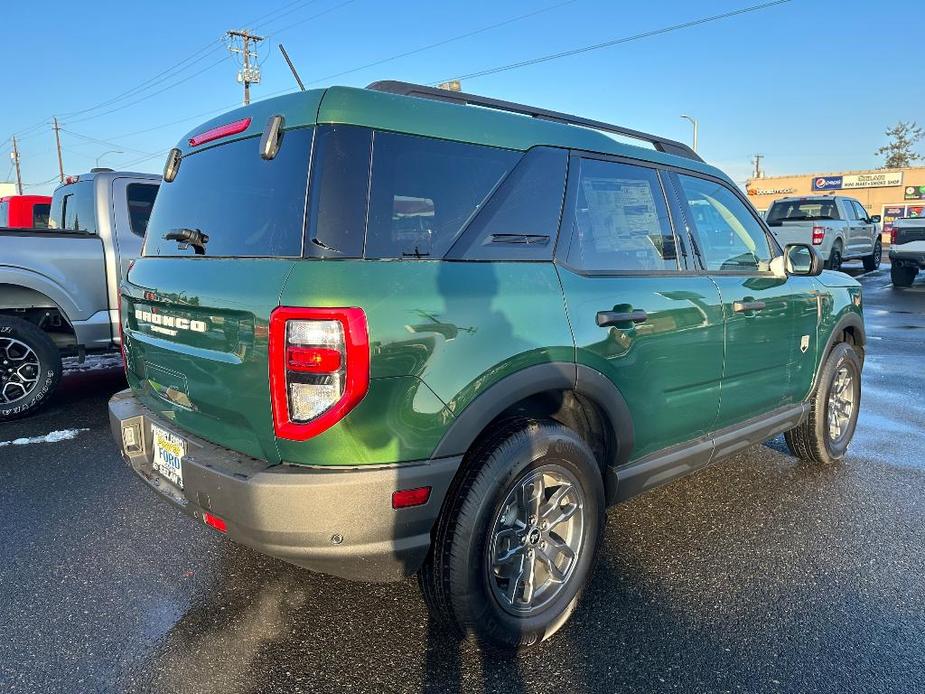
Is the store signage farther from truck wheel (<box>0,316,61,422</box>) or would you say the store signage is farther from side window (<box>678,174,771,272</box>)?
truck wheel (<box>0,316,61,422</box>)

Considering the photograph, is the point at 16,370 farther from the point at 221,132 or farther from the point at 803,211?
the point at 803,211

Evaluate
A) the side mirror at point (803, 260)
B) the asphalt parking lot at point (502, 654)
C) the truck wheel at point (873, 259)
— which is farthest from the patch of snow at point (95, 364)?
the truck wheel at point (873, 259)

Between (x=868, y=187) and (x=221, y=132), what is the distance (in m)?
65.4

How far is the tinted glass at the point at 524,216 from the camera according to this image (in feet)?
7.81

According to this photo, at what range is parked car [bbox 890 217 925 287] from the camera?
14938mm

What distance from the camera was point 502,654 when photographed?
245cm

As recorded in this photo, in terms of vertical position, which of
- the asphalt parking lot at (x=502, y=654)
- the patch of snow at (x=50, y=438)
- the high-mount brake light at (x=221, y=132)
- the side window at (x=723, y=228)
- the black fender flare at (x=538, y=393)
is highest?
the high-mount brake light at (x=221, y=132)

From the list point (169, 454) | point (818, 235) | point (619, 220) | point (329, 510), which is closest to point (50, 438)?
point (169, 454)

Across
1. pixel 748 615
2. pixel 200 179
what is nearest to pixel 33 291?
pixel 200 179

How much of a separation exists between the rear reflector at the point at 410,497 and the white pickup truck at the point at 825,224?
49.4 feet

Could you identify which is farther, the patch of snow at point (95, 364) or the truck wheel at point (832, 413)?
the patch of snow at point (95, 364)

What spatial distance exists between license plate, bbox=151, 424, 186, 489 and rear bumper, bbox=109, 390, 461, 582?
0.58 feet

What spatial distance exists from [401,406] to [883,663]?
1989 mm

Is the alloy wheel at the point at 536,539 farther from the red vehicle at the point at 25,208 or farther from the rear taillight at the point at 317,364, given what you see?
the red vehicle at the point at 25,208
